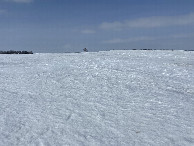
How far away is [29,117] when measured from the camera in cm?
679

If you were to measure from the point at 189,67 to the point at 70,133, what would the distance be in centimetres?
1010

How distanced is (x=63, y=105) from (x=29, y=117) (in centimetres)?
124

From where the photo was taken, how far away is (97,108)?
762 cm

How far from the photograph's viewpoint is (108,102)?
322 inches

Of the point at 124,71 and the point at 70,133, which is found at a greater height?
the point at 124,71

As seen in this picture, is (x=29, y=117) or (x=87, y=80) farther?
(x=87, y=80)

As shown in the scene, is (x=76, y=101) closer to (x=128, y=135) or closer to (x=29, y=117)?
(x=29, y=117)

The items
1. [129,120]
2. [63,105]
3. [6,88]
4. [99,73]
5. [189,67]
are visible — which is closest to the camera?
[129,120]

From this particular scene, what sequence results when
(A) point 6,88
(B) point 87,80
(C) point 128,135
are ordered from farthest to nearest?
1. (B) point 87,80
2. (A) point 6,88
3. (C) point 128,135

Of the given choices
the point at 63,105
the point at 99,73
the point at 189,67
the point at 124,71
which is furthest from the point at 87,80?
the point at 189,67

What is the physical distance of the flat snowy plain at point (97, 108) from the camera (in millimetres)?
5762

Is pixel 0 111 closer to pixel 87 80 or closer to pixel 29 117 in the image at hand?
pixel 29 117

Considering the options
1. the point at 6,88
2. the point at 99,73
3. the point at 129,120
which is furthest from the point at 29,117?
the point at 99,73

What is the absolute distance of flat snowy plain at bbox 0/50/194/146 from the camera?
5762 millimetres
